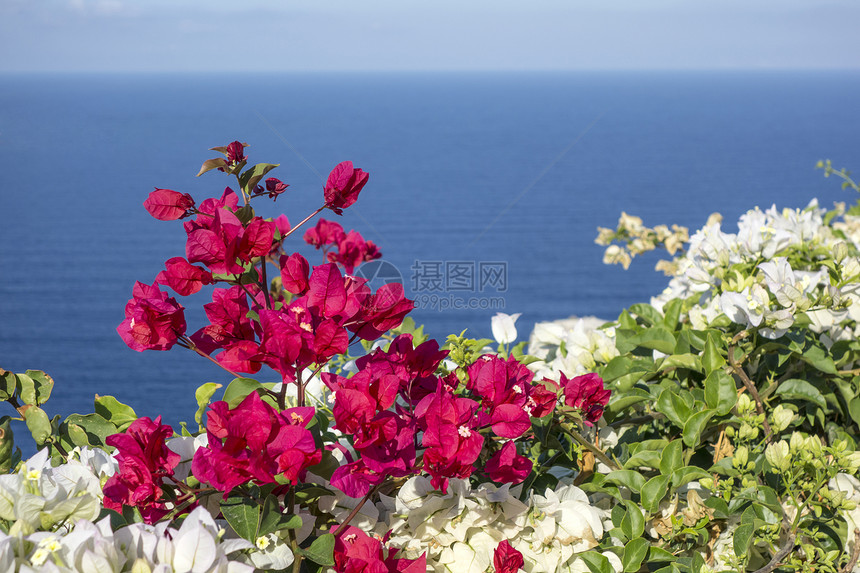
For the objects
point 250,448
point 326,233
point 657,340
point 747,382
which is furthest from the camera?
point 326,233

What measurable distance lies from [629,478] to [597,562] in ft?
0.37

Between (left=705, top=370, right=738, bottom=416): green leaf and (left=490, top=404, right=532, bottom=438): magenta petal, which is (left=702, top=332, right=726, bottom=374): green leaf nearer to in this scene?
(left=705, top=370, right=738, bottom=416): green leaf

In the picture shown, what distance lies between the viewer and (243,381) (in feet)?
2.41

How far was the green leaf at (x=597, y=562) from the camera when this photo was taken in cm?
72

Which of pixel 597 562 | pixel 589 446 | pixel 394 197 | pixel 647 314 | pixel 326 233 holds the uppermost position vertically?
pixel 394 197

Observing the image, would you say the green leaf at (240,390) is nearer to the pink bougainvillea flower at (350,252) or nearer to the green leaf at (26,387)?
the green leaf at (26,387)

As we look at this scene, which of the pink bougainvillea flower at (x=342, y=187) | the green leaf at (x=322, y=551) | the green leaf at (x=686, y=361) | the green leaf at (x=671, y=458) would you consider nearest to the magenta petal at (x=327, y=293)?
the pink bougainvillea flower at (x=342, y=187)

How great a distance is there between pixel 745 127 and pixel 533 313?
28121mm

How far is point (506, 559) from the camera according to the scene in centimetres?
68

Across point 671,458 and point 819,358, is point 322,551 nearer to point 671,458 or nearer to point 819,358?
Result: point 671,458

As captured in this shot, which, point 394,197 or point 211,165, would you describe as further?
point 394,197

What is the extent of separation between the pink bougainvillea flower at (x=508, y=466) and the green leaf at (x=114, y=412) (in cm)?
44

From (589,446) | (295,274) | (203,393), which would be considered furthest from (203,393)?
(589,446)

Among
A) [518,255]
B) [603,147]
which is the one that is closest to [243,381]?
[518,255]
